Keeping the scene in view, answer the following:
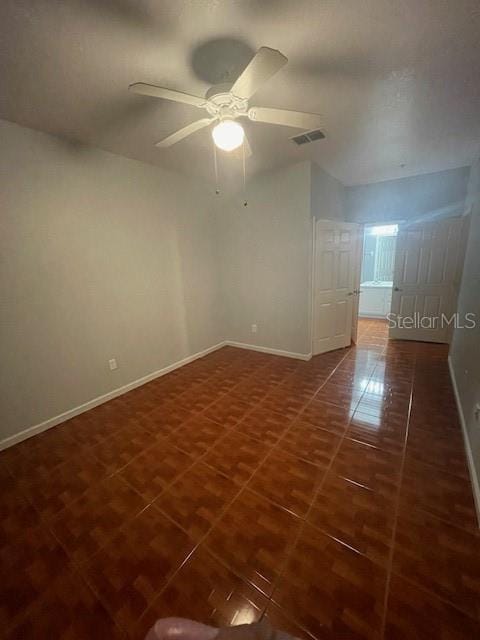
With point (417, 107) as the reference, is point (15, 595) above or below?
below

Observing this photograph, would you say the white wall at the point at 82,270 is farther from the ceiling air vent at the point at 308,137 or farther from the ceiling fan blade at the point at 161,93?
the ceiling air vent at the point at 308,137

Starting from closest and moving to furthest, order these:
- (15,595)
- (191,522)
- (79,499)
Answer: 1. (15,595)
2. (191,522)
3. (79,499)

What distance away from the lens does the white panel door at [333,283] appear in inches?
131

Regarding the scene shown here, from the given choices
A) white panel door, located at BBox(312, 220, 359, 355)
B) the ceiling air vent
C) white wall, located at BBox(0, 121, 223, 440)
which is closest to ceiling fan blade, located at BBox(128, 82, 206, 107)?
the ceiling air vent

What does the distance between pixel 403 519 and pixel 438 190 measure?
13.6ft

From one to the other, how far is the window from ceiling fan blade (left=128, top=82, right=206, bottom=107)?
552 centimetres

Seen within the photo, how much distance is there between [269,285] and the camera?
143 inches

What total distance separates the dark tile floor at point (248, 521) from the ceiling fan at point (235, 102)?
221cm

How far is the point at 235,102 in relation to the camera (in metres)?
1.44

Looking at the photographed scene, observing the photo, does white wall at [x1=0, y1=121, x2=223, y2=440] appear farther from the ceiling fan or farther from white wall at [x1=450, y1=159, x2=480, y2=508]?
white wall at [x1=450, y1=159, x2=480, y2=508]

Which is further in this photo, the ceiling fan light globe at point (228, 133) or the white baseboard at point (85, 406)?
the white baseboard at point (85, 406)

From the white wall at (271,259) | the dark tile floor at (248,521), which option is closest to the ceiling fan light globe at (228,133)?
the white wall at (271,259)

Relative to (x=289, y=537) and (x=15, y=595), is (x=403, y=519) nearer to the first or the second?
(x=289, y=537)

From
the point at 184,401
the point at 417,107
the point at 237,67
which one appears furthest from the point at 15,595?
the point at 417,107
